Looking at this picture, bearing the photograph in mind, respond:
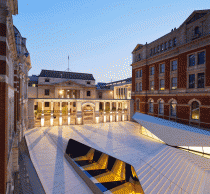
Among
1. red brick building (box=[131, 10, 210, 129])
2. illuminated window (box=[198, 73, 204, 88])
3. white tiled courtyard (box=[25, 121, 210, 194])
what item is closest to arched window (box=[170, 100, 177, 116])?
red brick building (box=[131, 10, 210, 129])

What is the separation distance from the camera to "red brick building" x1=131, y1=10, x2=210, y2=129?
18578mm

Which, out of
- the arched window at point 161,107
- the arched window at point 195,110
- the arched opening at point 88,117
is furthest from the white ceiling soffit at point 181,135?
the arched opening at point 88,117

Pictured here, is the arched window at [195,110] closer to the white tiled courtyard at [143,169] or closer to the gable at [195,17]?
the white tiled courtyard at [143,169]

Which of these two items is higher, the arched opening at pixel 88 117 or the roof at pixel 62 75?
the roof at pixel 62 75

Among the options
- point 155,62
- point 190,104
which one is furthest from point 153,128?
point 155,62

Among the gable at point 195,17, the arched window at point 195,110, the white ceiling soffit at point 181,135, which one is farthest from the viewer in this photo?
the gable at point 195,17

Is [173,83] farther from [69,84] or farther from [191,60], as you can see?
[69,84]

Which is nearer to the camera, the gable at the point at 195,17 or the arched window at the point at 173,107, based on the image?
the gable at the point at 195,17

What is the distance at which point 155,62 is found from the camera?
28234mm

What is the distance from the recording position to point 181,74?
71.7 ft

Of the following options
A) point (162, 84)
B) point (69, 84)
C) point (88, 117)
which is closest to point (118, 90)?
point (88, 117)

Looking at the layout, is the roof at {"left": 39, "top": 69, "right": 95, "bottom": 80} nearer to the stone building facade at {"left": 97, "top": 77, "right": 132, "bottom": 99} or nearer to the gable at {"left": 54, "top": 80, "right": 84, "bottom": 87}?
the gable at {"left": 54, "top": 80, "right": 84, "bottom": 87}

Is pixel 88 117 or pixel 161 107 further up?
pixel 161 107

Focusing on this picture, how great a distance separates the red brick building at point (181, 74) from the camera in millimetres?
18578
